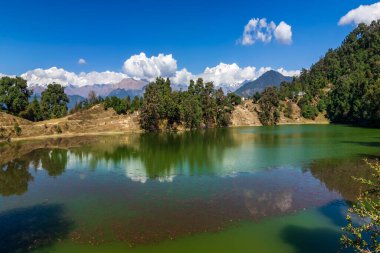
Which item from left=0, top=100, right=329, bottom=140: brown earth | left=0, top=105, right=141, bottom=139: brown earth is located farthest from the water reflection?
left=0, top=105, right=141, bottom=139: brown earth

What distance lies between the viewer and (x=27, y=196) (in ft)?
155

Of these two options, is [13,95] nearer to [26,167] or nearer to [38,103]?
[38,103]

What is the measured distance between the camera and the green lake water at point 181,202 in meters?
30.0

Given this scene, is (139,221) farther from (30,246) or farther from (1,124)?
(1,124)

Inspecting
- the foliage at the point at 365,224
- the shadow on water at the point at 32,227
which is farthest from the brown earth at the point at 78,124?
the foliage at the point at 365,224

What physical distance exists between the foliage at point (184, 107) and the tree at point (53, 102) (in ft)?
156

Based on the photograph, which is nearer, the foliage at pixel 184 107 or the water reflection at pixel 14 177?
the water reflection at pixel 14 177

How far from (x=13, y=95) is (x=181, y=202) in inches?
5429

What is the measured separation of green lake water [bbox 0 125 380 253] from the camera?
98.3 feet

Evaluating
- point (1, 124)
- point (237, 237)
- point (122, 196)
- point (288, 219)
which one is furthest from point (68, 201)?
point (1, 124)

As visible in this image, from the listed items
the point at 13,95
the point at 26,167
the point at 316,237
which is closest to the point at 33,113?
the point at 13,95

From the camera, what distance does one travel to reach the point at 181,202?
4166cm

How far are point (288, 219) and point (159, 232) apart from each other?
13525mm

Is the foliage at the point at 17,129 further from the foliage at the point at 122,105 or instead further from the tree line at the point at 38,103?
the foliage at the point at 122,105
